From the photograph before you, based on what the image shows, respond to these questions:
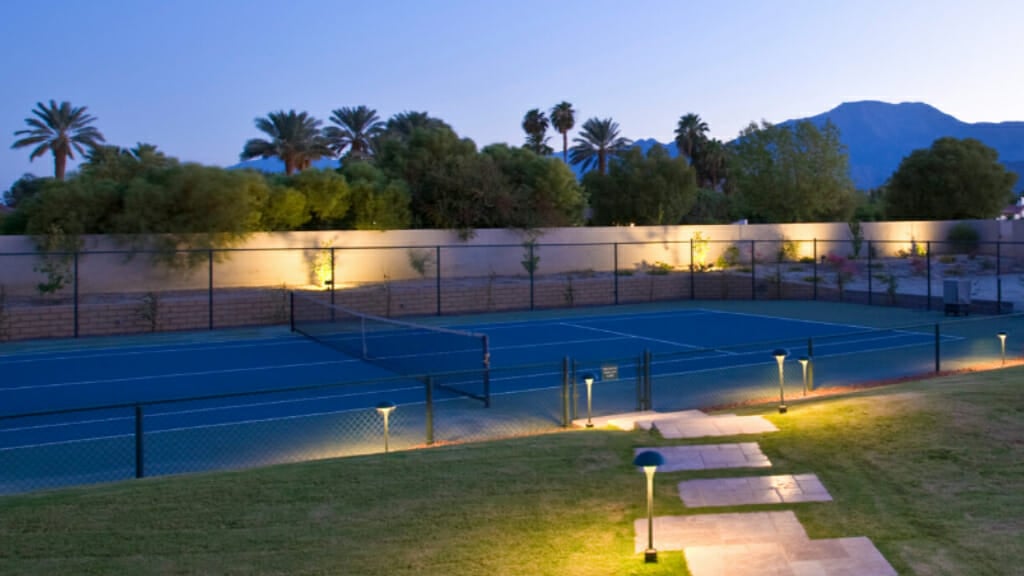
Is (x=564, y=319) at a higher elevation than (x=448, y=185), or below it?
below

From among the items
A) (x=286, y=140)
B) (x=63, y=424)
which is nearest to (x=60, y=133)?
(x=286, y=140)

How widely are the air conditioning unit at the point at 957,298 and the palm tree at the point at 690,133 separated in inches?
2598

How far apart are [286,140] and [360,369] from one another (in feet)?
138

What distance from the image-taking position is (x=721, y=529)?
22.6 feet

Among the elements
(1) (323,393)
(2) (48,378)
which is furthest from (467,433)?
(2) (48,378)

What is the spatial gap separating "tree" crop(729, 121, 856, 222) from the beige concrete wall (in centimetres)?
944

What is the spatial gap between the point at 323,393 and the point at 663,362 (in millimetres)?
7522

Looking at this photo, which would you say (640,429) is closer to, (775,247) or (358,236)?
(358,236)

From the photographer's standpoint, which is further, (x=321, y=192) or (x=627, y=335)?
(x=321, y=192)

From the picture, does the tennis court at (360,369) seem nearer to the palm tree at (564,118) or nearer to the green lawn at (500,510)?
the green lawn at (500,510)

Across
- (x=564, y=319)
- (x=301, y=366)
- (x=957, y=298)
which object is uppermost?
(x=957, y=298)

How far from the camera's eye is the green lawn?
6.30 m

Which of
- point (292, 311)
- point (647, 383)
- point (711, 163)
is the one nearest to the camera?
point (647, 383)

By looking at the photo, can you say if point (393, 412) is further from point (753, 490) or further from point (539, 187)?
point (539, 187)
